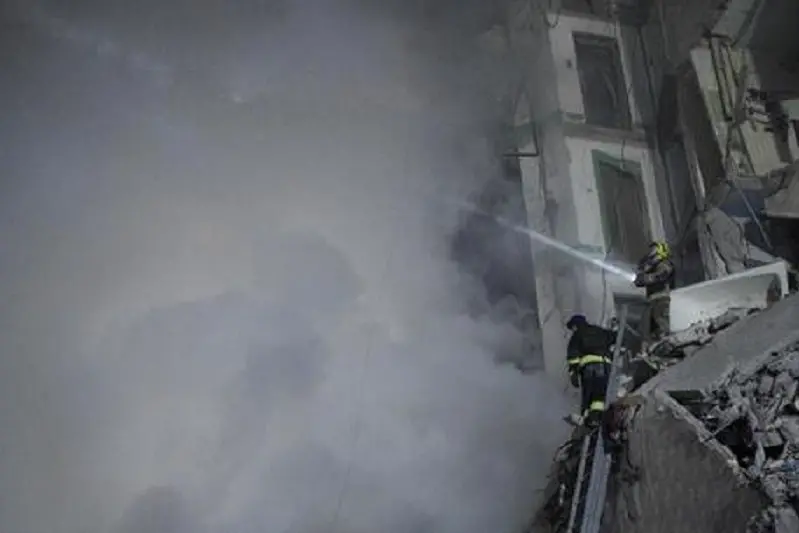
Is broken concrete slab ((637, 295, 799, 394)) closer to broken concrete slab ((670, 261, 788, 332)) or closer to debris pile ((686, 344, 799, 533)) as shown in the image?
debris pile ((686, 344, 799, 533))

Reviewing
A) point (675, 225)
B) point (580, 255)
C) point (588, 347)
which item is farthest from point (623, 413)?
point (675, 225)

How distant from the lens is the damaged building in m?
7.21

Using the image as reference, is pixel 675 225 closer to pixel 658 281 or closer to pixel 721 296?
pixel 721 296

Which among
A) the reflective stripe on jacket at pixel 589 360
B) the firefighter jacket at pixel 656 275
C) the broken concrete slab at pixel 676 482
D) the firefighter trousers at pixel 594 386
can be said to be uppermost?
the firefighter jacket at pixel 656 275

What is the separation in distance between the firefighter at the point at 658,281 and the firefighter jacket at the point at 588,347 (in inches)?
27.9

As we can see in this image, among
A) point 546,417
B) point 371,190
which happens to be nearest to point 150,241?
point 371,190

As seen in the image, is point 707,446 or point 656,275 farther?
point 656,275

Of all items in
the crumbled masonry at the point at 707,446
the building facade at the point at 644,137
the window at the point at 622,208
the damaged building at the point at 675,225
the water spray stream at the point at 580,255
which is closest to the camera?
the crumbled masonry at the point at 707,446

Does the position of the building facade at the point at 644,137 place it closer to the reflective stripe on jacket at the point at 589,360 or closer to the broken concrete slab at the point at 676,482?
the reflective stripe on jacket at the point at 589,360

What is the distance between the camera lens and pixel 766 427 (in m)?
6.80

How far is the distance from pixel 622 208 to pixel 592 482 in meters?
7.44

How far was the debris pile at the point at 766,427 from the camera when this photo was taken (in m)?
6.17

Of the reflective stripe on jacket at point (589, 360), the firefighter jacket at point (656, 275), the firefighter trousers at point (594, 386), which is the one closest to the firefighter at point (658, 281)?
the firefighter jacket at point (656, 275)

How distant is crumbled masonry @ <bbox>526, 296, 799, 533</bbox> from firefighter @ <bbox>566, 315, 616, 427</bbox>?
0.29 m
